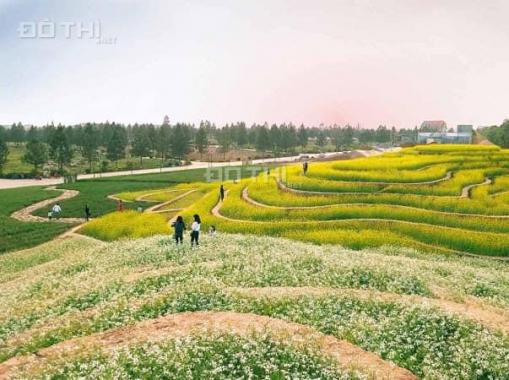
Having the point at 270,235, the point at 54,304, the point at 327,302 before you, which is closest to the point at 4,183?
the point at 270,235

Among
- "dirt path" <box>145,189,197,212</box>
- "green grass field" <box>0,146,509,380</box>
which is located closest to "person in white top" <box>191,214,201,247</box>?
"green grass field" <box>0,146,509,380</box>

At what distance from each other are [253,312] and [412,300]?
755 centimetres

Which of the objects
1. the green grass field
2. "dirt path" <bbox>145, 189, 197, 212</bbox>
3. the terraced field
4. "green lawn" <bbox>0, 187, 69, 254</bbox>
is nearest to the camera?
the green grass field

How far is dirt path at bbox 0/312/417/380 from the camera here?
15.4m

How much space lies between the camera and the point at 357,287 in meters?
25.5

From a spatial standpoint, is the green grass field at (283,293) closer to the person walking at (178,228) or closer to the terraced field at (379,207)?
the terraced field at (379,207)

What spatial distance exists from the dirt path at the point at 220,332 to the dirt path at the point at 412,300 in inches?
136

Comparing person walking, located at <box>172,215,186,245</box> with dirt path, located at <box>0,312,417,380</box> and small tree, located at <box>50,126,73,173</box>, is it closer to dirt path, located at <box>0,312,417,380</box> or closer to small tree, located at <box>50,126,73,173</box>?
dirt path, located at <box>0,312,417,380</box>

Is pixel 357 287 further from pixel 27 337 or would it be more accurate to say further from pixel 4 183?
pixel 4 183

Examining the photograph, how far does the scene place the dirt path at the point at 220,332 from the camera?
15423 mm

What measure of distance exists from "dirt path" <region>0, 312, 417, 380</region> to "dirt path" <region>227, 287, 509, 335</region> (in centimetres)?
345

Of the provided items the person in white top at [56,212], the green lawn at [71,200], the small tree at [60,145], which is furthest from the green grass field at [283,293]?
the small tree at [60,145]

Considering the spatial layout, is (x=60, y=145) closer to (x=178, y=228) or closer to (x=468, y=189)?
(x=178, y=228)

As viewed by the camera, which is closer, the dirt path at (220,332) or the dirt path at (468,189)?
the dirt path at (220,332)
